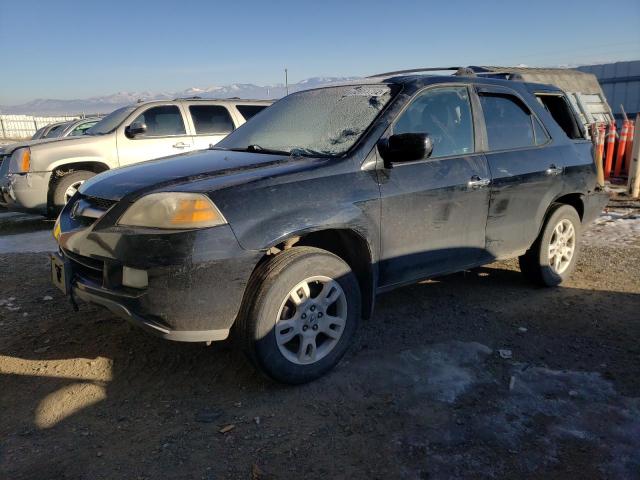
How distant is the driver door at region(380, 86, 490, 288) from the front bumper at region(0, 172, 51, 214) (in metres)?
5.77

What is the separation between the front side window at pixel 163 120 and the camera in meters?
7.95

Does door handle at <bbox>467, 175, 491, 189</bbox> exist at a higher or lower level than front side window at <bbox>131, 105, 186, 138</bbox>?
lower

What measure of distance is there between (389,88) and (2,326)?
10.7ft

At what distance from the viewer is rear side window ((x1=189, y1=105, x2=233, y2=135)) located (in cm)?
818

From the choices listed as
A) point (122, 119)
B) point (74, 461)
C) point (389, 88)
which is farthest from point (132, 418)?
point (122, 119)

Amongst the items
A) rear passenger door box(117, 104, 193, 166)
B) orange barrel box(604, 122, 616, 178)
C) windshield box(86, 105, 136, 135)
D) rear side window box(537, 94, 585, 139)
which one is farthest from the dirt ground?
orange barrel box(604, 122, 616, 178)

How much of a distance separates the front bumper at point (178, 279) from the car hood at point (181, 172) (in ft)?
0.95

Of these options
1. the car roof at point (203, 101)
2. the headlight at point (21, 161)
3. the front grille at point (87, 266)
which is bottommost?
the front grille at point (87, 266)

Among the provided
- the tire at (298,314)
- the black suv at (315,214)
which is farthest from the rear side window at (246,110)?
the tire at (298,314)

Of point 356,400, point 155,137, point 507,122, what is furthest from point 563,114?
point 155,137

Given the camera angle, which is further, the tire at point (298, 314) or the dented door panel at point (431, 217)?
the dented door panel at point (431, 217)

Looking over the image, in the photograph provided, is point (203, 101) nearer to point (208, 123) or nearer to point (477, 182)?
point (208, 123)

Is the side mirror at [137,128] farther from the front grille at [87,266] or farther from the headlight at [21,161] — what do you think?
the front grille at [87,266]

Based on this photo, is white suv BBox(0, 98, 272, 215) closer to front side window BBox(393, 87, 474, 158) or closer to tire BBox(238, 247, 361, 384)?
front side window BBox(393, 87, 474, 158)
